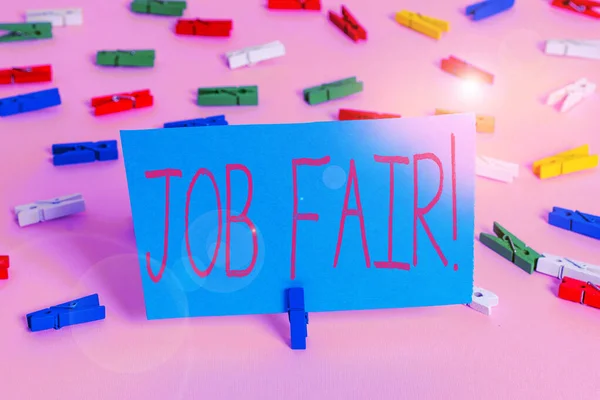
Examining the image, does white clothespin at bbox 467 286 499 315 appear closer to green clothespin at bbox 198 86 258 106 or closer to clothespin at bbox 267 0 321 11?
green clothespin at bbox 198 86 258 106

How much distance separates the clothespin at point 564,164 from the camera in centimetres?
158

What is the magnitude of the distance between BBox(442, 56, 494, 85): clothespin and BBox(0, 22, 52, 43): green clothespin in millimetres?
1099

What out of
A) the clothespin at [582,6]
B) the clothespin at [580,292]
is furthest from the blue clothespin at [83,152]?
the clothespin at [582,6]

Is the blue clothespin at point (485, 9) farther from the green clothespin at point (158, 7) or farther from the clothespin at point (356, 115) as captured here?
the green clothespin at point (158, 7)

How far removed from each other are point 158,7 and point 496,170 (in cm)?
117

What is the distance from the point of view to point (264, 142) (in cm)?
108

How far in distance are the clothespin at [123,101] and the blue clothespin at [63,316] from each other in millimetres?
726

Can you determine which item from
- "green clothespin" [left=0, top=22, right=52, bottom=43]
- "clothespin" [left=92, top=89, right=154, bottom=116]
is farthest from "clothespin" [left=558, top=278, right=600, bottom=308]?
"green clothespin" [left=0, top=22, right=52, bottom=43]

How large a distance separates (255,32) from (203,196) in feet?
3.87

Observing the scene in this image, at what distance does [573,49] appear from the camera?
2043mm

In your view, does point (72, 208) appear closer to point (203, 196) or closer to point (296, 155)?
point (203, 196)

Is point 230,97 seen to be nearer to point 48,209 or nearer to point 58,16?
point 48,209

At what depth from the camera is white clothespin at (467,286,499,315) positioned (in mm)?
1183

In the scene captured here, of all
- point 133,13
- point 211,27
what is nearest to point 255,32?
point 211,27
